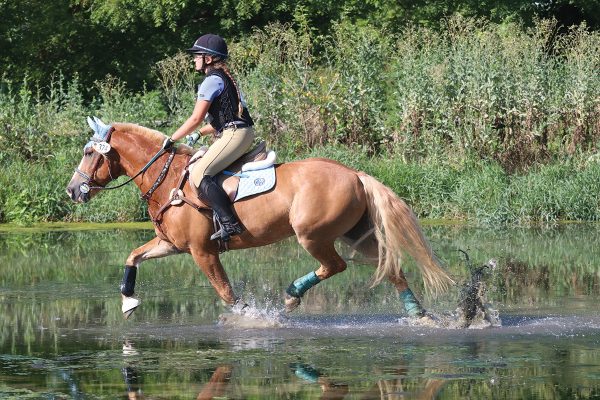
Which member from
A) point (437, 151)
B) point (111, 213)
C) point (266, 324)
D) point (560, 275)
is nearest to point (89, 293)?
point (266, 324)

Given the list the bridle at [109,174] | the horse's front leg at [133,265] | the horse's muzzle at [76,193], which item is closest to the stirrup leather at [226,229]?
the horse's front leg at [133,265]

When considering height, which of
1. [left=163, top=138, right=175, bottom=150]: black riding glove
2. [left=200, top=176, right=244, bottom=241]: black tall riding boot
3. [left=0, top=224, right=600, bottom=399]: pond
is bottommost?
[left=0, top=224, right=600, bottom=399]: pond

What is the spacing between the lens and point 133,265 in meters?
11.0

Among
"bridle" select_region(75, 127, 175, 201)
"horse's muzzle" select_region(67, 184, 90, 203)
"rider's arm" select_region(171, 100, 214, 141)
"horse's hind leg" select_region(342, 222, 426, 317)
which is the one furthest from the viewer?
"horse's muzzle" select_region(67, 184, 90, 203)

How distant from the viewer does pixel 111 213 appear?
19.1 metres

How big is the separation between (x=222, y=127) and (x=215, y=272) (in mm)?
1226

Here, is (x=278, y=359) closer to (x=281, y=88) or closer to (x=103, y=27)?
(x=281, y=88)

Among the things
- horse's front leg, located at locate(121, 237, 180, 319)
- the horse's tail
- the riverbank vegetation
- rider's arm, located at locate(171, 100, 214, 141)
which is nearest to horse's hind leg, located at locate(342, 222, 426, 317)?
the horse's tail

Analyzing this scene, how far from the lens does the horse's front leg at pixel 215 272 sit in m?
10.8

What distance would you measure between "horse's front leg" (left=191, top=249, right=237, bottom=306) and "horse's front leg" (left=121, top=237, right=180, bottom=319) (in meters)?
0.35

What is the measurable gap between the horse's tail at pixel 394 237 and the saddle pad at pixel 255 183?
0.78 metres

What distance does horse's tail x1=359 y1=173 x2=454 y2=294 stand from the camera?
1065cm

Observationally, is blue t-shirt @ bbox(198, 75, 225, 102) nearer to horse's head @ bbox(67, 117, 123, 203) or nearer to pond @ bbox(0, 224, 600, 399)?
horse's head @ bbox(67, 117, 123, 203)

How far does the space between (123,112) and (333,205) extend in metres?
11.9
